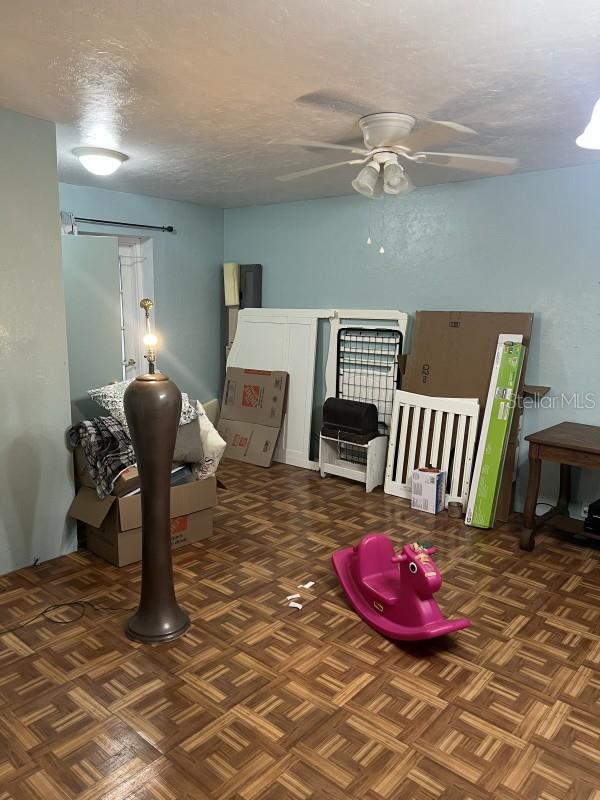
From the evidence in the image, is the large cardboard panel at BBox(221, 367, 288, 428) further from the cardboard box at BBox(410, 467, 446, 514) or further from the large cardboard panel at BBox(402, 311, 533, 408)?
the cardboard box at BBox(410, 467, 446, 514)

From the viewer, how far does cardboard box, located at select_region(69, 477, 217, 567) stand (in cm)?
308

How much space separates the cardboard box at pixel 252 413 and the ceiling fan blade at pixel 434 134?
7.91 ft

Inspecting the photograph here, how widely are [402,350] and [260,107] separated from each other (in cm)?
234

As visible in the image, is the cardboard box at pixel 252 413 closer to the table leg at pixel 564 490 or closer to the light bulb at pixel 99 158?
the light bulb at pixel 99 158

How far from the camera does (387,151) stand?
293 cm

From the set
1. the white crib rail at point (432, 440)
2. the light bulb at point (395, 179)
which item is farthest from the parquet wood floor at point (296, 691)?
the light bulb at point (395, 179)

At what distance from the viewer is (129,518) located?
3084 mm

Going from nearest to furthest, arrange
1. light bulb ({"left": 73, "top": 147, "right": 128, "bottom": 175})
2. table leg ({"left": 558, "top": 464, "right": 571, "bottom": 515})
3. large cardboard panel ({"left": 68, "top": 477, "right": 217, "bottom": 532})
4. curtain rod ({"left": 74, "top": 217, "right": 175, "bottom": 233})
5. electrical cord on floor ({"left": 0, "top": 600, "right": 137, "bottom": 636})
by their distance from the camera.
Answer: electrical cord on floor ({"left": 0, "top": 600, "right": 137, "bottom": 636}), large cardboard panel ({"left": 68, "top": 477, "right": 217, "bottom": 532}), light bulb ({"left": 73, "top": 147, "right": 128, "bottom": 175}), table leg ({"left": 558, "top": 464, "right": 571, "bottom": 515}), curtain rod ({"left": 74, "top": 217, "right": 175, "bottom": 233})

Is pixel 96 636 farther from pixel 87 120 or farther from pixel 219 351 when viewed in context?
pixel 219 351

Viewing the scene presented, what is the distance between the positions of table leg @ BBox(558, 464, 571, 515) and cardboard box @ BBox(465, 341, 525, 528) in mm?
368

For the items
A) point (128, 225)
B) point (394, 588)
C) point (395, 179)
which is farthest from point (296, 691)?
point (128, 225)

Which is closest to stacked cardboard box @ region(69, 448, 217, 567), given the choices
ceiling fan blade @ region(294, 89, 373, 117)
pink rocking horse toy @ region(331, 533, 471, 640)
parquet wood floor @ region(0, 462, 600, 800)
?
parquet wood floor @ region(0, 462, 600, 800)

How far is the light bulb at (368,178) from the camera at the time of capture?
2.90 metres

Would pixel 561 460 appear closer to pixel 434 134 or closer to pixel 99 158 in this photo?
pixel 434 134
